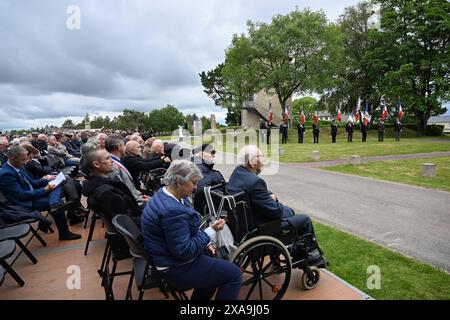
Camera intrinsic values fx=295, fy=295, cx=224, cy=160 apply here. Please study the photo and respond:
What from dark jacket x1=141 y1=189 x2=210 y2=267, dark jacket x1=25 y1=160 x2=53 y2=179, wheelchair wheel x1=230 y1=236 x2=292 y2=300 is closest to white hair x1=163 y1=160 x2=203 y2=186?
dark jacket x1=141 y1=189 x2=210 y2=267

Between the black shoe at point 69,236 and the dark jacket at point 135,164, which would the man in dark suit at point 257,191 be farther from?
the black shoe at point 69,236

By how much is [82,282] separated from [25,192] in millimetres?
2089

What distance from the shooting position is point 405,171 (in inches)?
449

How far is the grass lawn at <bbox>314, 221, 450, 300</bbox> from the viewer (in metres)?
3.54

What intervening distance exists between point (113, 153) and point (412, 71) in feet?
108

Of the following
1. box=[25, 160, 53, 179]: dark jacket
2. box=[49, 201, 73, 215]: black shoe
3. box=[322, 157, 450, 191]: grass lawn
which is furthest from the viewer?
box=[322, 157, 450, 191]: grass lawn

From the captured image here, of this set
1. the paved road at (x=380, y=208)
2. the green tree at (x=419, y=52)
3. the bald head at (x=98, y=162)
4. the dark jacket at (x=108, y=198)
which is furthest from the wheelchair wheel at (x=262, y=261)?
the green tree at (x=419, y=52)

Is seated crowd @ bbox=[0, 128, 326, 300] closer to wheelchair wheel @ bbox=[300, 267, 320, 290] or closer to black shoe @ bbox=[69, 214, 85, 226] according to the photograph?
wheelchair wheel @ bbox=[300, 267, 320, 290]

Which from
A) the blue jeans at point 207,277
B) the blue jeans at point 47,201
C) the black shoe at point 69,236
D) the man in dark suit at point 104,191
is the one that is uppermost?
the man in dark suit at point 104,191

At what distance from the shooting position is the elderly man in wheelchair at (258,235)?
10.4ft

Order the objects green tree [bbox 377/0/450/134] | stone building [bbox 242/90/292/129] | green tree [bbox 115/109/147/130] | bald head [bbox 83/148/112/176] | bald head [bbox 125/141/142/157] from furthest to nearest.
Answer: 1. green tree [bbox 115/109/147/130]
2. stone building [bbox 242/90/292/129]
3. green tree [bbox 377/0/450/134]
4. bald head [bbox 125/141/142/157]
5. bald head [bbox 83/148/112/176]

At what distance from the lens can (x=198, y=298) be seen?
9.22 feet

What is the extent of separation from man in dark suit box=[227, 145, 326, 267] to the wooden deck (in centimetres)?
37

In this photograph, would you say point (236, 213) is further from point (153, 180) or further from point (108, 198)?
point (153, 180)
